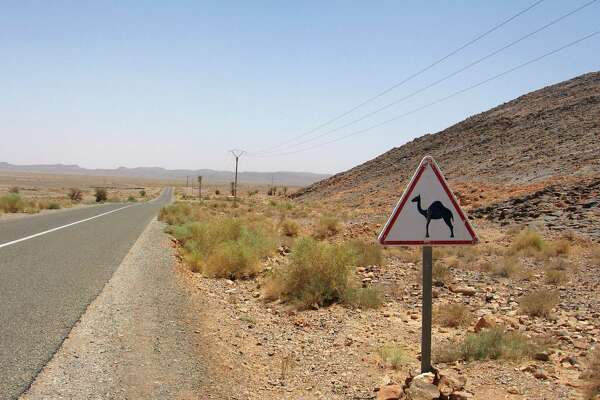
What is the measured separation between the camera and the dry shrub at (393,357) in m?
6.49

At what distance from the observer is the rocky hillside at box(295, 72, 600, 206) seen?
1368 inches

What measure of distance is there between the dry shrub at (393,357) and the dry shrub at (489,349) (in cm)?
45

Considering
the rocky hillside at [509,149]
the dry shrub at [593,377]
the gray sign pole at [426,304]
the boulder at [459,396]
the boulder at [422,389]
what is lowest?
the dry shrub at [593,377]

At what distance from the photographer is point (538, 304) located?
30.5 ft

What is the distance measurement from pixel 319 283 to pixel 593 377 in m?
5.44

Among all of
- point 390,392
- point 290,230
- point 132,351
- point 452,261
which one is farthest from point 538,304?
point 290,230

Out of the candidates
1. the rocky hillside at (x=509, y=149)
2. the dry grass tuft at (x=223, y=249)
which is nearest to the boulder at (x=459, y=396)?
the dry grass tuft at (x=223, y=249)

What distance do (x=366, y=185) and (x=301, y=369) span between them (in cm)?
4687

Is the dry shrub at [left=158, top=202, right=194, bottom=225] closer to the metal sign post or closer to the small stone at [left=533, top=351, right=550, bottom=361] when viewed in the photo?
the small stone at [left=533, top=351, right=550, bottom=361]

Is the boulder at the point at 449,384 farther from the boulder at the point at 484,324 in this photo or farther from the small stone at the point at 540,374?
the boulder at the point at 484,324

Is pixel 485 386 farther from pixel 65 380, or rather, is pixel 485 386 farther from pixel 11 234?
pixel 11 234

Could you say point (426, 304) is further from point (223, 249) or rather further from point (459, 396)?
point (223, 249)

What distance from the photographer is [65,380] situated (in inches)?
197

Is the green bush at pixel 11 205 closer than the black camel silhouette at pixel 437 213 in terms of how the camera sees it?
No
